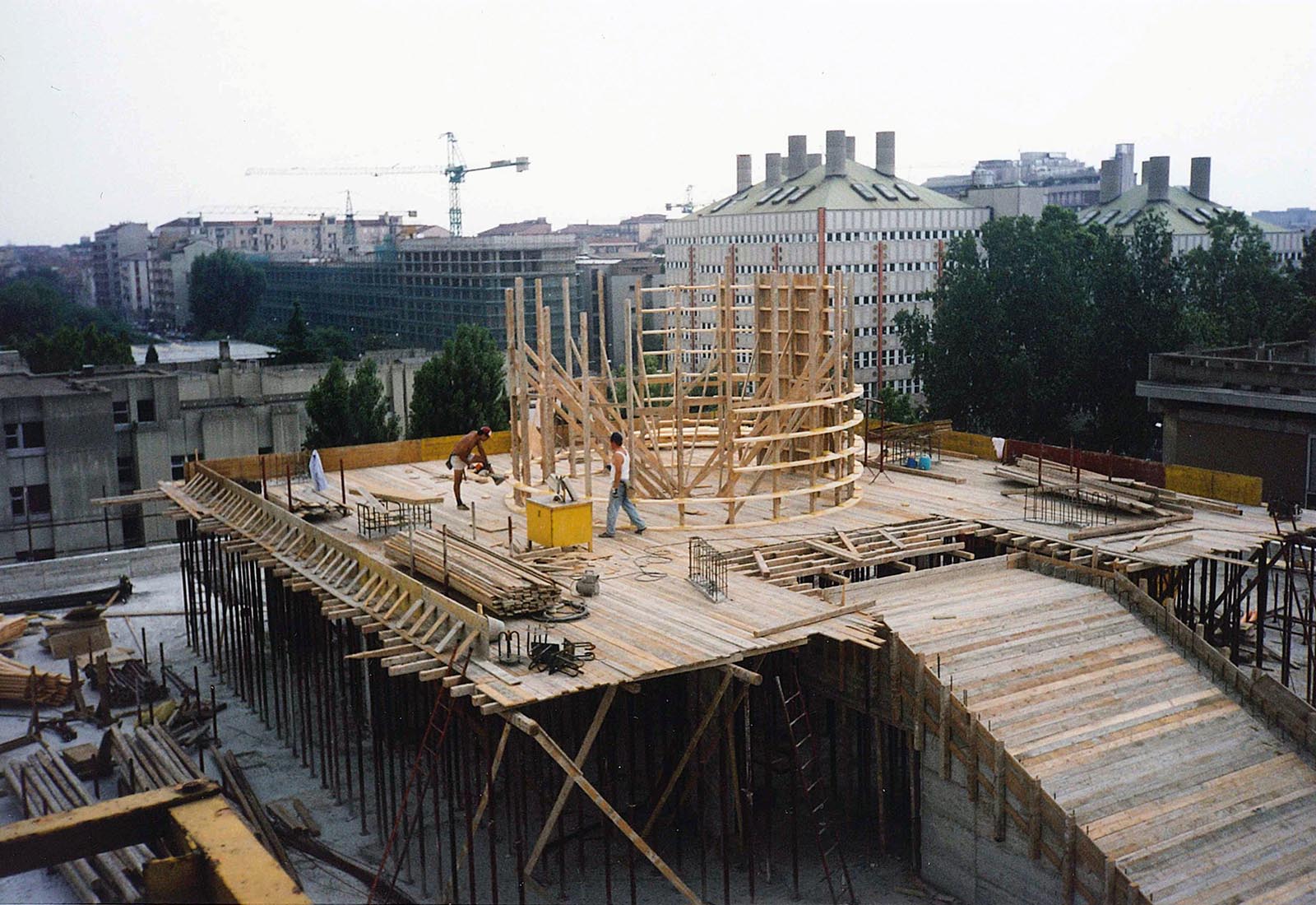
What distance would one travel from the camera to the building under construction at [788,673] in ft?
55.0

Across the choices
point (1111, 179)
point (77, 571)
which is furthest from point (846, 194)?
point (77, 571)

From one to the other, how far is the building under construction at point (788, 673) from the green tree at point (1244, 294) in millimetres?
21230

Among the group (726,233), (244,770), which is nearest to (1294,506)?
(244,770)

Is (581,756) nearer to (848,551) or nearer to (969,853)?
(969,853)

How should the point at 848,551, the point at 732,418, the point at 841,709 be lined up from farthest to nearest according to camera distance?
the point at 732,418, the point at 848,551, the point at 841,709

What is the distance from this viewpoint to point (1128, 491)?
25547mm

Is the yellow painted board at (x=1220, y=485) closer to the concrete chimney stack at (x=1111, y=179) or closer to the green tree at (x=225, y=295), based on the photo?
the concrete chimney stack at (x=1111, y=179)

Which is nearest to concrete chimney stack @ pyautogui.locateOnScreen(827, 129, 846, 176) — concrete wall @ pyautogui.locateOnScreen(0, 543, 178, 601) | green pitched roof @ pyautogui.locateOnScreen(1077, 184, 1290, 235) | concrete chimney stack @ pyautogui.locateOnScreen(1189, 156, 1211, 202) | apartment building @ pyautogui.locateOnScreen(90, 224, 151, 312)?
green pitched roof @ pyautogui.locateOnScreen(1077, 184, 1290, 235)

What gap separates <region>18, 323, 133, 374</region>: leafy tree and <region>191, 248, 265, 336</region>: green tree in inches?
1950

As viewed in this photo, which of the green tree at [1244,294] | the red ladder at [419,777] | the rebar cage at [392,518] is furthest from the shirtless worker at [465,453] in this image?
the green tree at [1244,294]

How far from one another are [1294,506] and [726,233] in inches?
2412

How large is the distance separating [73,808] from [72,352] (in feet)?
190

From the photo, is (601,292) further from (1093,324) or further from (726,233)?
(726,233)

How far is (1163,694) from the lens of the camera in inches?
746
